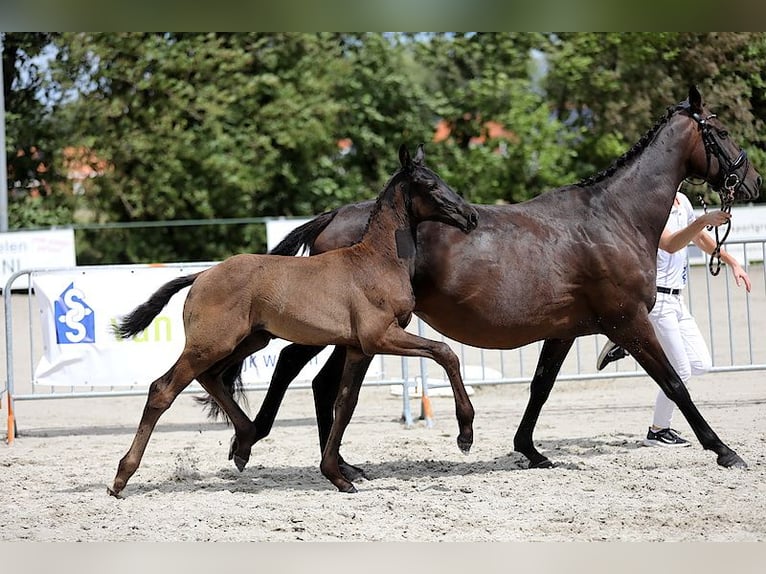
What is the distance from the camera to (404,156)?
17.8 feet

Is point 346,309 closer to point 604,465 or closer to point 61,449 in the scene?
point 604,465

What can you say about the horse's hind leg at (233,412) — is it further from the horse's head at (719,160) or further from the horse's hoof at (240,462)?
the horse's head at (719,160)

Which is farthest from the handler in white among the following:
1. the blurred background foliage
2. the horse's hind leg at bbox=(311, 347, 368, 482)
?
the blurred background foliage

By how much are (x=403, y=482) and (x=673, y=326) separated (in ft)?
6.75

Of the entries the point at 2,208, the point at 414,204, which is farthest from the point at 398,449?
the point at 2,208

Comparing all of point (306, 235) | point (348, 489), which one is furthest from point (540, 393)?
point (306, 235)

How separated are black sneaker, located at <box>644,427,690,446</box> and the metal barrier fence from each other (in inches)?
49.4

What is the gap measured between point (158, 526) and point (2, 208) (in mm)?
11287

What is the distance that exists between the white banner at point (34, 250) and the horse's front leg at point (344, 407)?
902 cm

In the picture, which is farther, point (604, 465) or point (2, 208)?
point (2, 208)

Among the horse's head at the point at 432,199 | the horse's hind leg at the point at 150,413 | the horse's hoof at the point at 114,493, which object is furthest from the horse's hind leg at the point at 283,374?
the horse's head at the point at 432,199

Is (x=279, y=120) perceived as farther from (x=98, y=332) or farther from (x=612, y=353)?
(x=612, y=353)

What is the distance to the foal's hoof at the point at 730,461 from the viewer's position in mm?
5805

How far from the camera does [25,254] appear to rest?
551 inches
